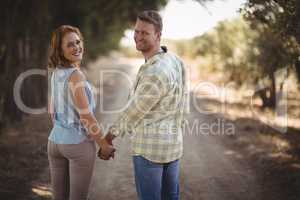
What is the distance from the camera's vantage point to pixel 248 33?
15406 mm

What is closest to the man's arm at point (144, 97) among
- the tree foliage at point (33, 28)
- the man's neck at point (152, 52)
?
the man's neck at point (152, 52)

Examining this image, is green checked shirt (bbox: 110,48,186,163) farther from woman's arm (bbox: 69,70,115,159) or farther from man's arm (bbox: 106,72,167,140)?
woman's arm (bbox: 69,70,115,159)

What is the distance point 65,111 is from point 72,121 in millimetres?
98

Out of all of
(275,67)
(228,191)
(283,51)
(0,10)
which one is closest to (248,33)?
(275,67)

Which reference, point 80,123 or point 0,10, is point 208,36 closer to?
point 0,10

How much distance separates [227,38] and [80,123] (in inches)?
709

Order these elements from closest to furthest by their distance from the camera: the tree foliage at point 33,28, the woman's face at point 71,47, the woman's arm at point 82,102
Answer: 1. the woman's arm at point 82,102
2. the woman's face at point 71,47
3. the tree foliage at point 33,28

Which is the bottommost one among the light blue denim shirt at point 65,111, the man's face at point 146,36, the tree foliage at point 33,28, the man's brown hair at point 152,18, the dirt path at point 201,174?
the dirt path at point 201,174

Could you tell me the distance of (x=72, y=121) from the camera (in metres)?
3.38

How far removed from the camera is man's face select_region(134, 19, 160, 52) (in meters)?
3.21

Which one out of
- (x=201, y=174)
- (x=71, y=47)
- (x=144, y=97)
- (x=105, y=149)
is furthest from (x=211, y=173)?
(x=71, y=47)

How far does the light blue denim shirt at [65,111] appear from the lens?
332 cm

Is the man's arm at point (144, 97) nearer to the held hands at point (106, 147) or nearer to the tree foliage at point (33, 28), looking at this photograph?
the held hands at point (106, 147)

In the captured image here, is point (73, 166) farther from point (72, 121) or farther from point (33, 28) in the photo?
point (33, 28)
